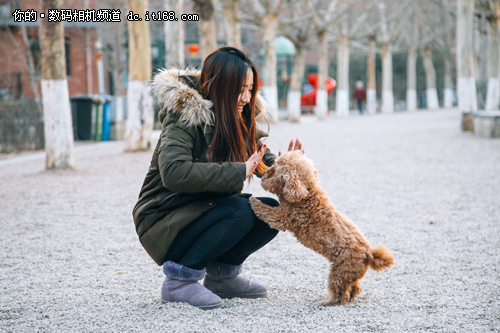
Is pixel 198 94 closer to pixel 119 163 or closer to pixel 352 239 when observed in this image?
pixel 352 239

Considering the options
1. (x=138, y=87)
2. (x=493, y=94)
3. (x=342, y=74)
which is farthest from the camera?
(x=342, y=74)

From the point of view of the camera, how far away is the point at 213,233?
307 cm

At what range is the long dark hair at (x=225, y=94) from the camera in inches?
119

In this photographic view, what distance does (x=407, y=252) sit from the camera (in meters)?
4.56

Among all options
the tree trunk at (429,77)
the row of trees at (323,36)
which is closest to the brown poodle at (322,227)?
the row of trees at (323,36)

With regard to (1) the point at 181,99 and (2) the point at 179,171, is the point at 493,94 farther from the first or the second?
(2) the point at 179,171

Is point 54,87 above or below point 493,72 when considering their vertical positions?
below

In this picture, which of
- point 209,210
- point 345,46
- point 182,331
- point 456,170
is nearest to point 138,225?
point 209,210

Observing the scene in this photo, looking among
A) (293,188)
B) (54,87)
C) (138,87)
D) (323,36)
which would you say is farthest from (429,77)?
(293,188)

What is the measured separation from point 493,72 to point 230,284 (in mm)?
17328

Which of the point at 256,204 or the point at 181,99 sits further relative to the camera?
the point at 256,204

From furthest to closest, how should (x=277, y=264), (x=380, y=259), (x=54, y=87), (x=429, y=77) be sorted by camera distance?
(x=429, y=77) → (x=54, y=87) → (x=277, y=264) → (x=380, y=259)

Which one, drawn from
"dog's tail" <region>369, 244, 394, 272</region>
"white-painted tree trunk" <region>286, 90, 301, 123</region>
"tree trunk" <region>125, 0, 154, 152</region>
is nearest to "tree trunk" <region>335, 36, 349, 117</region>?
"white-painted tree trunk" <region>286, 90, 301, 123</region>

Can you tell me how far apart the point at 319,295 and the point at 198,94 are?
1472 millimetres
